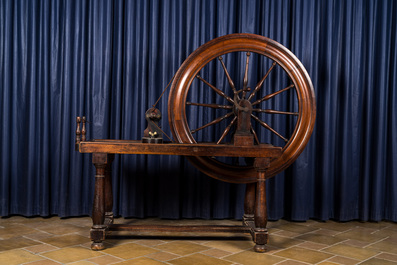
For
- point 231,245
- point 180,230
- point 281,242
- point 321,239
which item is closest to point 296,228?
point 321,239

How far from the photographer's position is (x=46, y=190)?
394cm

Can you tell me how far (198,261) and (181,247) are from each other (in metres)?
0.33

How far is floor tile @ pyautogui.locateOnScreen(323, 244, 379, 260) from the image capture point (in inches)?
121

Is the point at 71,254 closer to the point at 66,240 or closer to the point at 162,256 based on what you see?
the point at 66,240

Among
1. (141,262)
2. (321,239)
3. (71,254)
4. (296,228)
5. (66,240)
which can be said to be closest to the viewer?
(141,262)

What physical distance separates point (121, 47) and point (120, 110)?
531 millimetres

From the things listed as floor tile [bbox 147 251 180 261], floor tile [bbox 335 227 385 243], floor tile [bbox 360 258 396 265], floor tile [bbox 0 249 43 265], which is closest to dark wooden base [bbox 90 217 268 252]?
floor tile [bbox 147 251 180 261]

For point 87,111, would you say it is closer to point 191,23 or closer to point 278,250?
point 191,23

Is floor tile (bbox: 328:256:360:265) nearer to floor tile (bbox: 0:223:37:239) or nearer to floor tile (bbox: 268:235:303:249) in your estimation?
floor tile (bbox: 268:235:303:249)

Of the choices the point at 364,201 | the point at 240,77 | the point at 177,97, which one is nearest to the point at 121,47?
the point at 177,97

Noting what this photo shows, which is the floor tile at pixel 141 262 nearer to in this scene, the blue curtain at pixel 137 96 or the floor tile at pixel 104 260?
the floor tile at pixel 104 260

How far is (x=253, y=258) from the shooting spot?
2969 millimetres

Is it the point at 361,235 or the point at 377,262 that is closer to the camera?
the point at 377,262

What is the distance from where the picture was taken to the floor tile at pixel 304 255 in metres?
2.96
